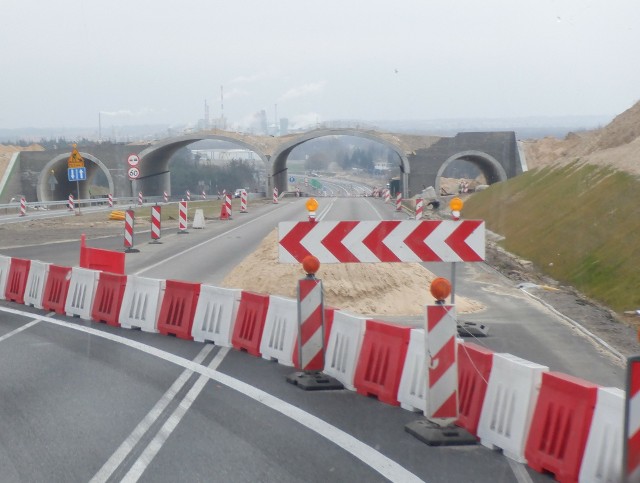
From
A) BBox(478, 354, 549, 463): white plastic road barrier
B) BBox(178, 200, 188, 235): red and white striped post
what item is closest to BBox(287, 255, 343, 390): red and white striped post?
BBox(478, 354, 549, 463): white plastic road barrier

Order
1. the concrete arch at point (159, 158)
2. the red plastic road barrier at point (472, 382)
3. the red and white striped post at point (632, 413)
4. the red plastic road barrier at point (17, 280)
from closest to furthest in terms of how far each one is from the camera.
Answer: the red and white striped post at point (632, 413)
the red plastic road barrier at point (472, 382)
the red plastic road barrier at point (17, 280)
the concrete arch at point (159, 158)

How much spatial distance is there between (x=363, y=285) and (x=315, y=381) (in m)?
7.24

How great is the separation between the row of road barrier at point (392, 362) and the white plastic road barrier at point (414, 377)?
0.4 inches

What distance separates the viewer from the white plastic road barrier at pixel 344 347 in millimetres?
10531

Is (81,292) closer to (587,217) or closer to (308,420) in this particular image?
(308,420)

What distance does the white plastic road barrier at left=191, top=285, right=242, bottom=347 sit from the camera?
13227 mm

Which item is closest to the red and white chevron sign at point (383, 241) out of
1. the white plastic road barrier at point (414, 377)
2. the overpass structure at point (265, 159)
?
the white plastic road barrier at point (414, 377)

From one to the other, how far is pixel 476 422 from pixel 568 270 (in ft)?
58.2

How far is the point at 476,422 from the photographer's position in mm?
8625

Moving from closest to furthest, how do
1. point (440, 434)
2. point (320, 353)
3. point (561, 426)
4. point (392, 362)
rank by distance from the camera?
point (561, 426) < point (440, 434) < point (392, 362) < point (320, 353)

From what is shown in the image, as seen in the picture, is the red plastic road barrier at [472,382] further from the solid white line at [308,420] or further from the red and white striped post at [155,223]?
the red and white striped post at [155,223]

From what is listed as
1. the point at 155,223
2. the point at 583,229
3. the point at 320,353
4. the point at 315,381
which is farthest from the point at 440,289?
the point at 155,223

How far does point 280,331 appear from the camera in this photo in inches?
476

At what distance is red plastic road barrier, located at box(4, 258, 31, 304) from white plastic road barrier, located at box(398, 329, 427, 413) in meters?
10.5
